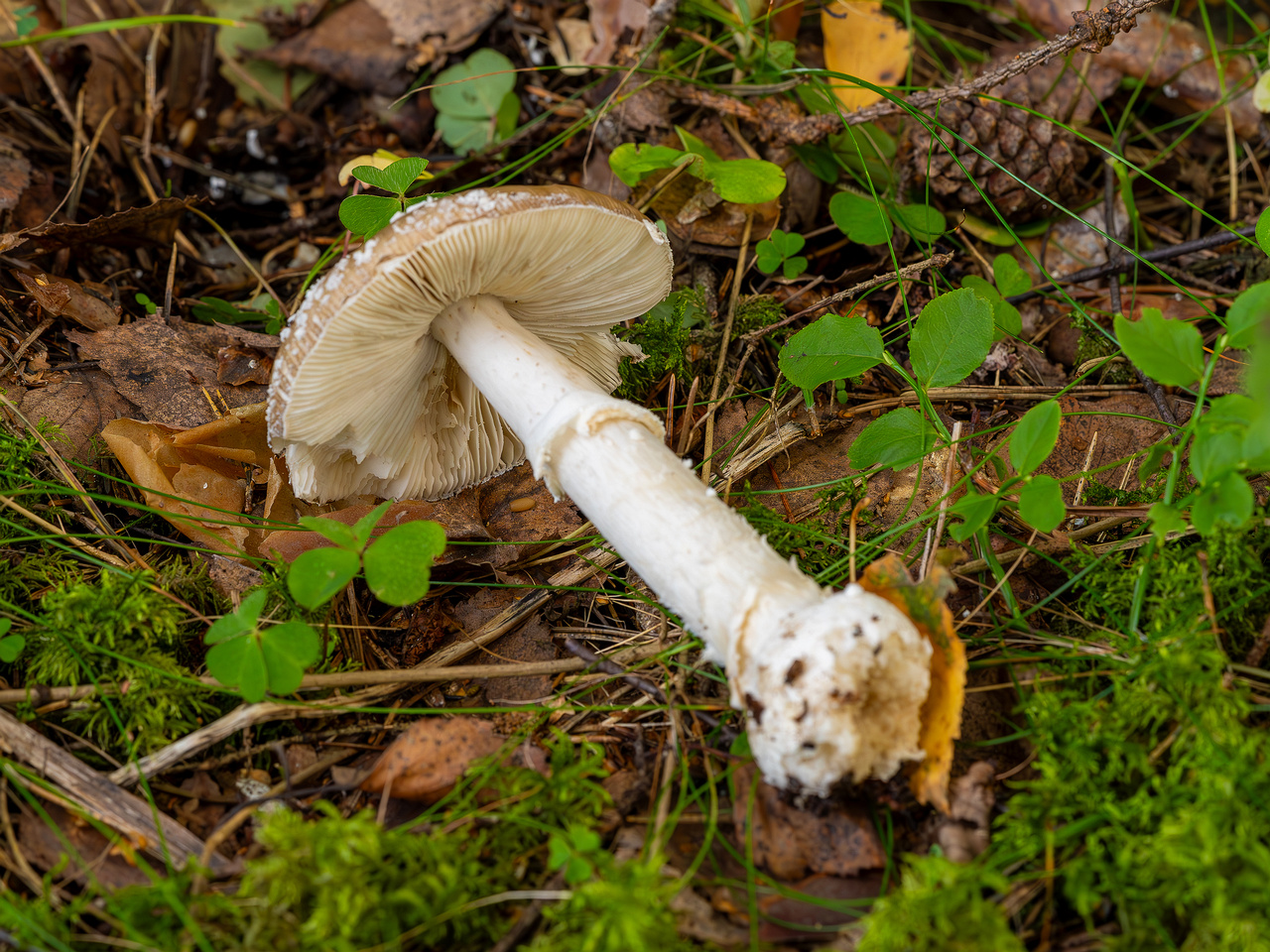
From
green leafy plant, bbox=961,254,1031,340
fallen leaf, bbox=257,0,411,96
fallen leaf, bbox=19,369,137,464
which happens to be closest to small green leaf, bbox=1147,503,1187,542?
green leafy plant, bbox=961,254,1031,340

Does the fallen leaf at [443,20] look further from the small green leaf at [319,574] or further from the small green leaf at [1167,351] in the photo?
the small green leaf at [1167,351]

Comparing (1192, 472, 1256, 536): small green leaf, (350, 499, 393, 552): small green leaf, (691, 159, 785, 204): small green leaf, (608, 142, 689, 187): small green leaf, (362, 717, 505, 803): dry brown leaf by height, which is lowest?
(362, 717, 505, 803): dry brown leaf

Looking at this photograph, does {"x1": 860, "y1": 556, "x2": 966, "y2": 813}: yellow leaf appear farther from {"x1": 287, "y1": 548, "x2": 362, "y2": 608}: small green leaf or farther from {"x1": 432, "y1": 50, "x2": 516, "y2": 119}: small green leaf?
{"x1": 432, "y1": 50, "x2": 516, "y2": 119}: small green leaf

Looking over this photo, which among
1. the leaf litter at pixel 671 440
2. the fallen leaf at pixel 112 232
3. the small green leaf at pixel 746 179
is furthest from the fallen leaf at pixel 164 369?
the small green leaf at pixel 746 179

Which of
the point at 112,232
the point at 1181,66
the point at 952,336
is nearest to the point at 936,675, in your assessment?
the point at 952,336

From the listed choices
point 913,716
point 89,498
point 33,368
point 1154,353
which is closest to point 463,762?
point 913,716

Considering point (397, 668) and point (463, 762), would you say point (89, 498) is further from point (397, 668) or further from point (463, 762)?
point (463, 762)
